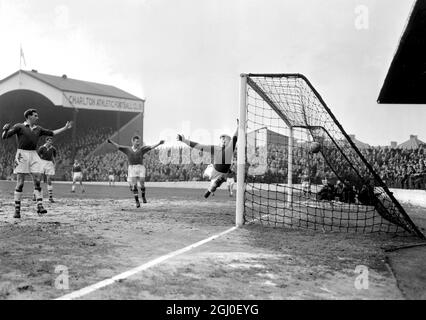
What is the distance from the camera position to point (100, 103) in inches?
1324

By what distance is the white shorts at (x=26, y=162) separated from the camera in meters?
8.65

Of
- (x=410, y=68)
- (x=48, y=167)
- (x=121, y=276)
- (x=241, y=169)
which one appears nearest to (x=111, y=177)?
(x=48, y=167)

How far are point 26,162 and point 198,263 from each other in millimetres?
5573

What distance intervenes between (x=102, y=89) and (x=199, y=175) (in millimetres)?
13140

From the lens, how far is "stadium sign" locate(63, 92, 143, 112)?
31.3 m

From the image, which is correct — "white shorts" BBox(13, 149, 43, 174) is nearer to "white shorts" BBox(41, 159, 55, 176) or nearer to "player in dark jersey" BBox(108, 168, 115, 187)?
"white shorts" BBox(41, 159, 55, 176)

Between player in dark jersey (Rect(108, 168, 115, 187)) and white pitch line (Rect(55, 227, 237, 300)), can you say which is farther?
player in dark jersey (Rect(108, 168, 115, 187))

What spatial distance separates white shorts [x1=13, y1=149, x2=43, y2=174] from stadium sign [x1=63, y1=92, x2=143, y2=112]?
919 inches

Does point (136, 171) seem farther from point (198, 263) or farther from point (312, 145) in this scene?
point (198, 263)

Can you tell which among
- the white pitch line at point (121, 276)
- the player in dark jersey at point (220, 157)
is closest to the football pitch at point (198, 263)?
the white pitch line at point (121, 276)

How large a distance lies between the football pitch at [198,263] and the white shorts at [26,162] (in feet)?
4.60

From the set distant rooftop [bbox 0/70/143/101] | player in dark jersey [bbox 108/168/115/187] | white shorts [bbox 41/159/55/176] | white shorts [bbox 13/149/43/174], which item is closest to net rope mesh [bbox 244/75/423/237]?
white shorts [bbox 13/149/43/174]

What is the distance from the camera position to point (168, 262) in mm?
4633
